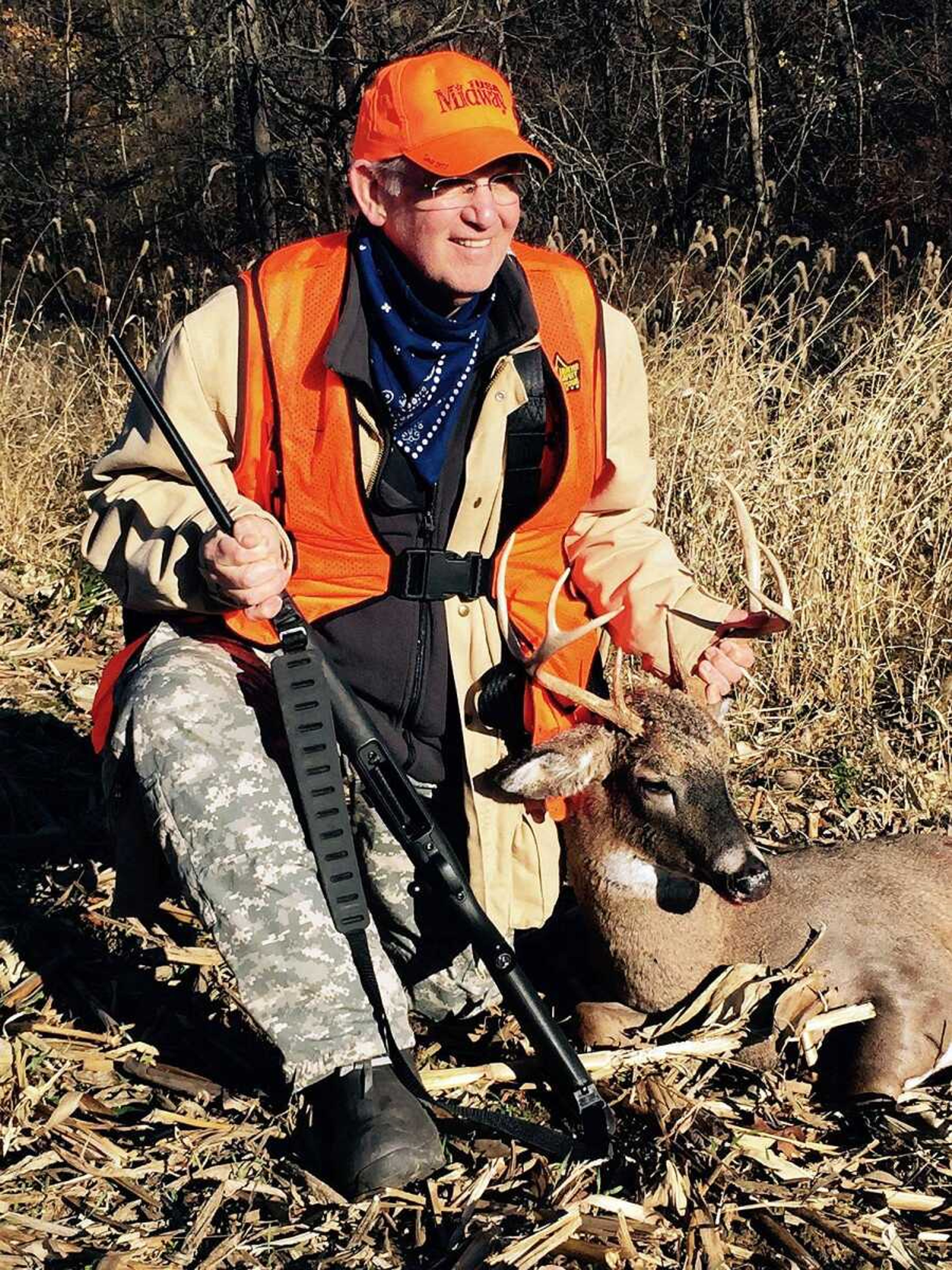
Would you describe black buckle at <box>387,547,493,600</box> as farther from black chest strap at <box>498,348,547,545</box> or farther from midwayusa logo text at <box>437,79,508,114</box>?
midwayusa logo text at <box>437,79,508,114</box>

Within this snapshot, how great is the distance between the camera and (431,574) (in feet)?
11.1

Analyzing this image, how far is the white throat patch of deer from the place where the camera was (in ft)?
11.3

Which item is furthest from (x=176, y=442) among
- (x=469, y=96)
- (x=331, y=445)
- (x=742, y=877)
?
(x=742, y=877)

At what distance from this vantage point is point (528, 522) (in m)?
3.47

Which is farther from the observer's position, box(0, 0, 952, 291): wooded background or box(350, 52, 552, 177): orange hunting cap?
box(0, 0, 952, 291): wooded background

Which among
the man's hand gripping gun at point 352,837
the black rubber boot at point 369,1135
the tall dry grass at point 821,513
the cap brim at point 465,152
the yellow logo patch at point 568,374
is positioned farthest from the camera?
the tall dry grass at point 821,513

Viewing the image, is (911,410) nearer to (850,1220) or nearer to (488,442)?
(488,442)

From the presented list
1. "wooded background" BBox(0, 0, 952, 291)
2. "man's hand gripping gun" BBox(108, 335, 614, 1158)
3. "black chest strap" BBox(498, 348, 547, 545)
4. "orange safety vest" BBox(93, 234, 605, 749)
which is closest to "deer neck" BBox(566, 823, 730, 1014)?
"orange safety vest" BBox(93, 234, 605, 749)

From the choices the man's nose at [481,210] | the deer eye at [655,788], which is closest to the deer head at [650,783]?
the deer eye at [655,788]

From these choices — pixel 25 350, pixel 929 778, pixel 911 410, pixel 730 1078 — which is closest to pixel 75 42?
pixel 25 350

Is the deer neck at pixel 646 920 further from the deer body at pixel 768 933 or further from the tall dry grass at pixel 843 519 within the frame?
the tall dry grass at pixel 843 519

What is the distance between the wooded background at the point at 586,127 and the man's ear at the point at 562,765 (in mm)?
6231

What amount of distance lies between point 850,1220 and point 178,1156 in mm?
1299

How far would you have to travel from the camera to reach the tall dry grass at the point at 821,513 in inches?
197
